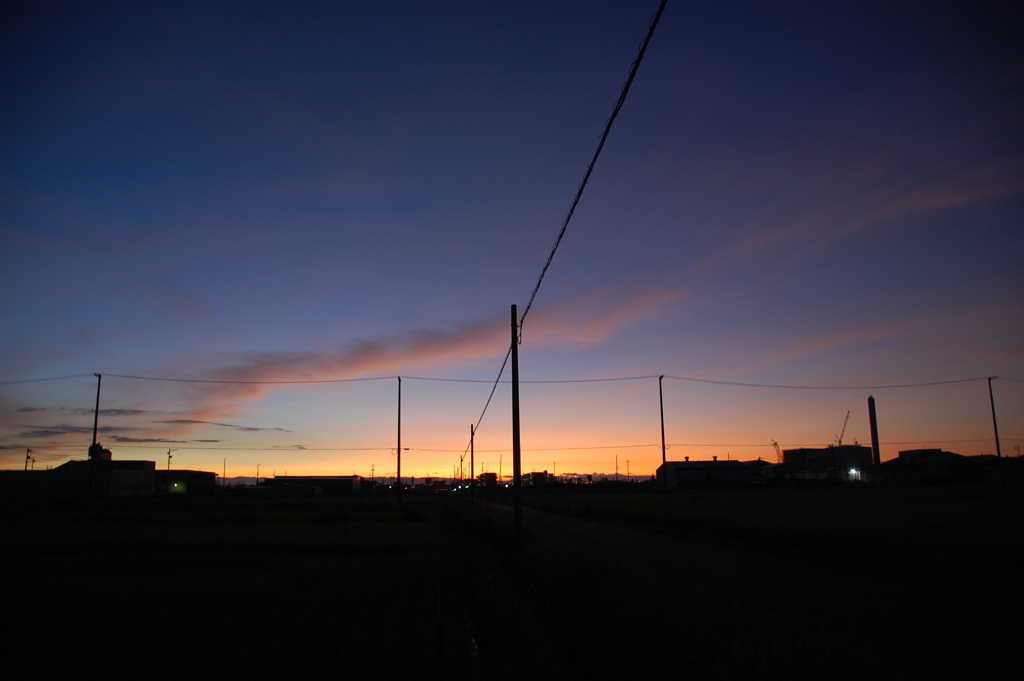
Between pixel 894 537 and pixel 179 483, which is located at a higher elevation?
pixel 894 537

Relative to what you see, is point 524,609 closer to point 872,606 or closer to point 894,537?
point 872,606

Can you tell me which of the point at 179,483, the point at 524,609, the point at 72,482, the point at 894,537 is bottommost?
the point at 179,483

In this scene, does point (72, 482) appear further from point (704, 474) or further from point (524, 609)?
point (524, 609)

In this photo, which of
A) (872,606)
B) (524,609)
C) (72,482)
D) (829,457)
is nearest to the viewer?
(872,606)

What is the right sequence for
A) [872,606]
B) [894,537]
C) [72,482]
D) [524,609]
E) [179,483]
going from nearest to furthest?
[872,606]
[524,609]
[894,537]
[72,482]
[179,483]

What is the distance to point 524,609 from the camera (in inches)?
506

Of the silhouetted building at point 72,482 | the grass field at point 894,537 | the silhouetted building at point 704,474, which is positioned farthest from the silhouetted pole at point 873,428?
the silhouetted building at point 72,482

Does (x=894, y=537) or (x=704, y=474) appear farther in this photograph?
(x=704, y=474)

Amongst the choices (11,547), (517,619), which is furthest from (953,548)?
(11,547)

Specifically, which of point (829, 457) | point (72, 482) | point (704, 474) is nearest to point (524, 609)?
point (704, 474)

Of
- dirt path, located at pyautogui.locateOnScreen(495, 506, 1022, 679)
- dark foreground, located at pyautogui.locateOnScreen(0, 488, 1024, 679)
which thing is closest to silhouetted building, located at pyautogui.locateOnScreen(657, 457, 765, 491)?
dark foreground, located at pyautogui.locateOnScreen(0, 488, 1024, 679)

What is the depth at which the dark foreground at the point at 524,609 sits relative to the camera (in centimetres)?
846

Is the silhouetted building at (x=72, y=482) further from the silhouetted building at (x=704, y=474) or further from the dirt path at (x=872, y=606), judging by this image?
the dirt path at (x=872, y=606)

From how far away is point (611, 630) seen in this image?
935cm
